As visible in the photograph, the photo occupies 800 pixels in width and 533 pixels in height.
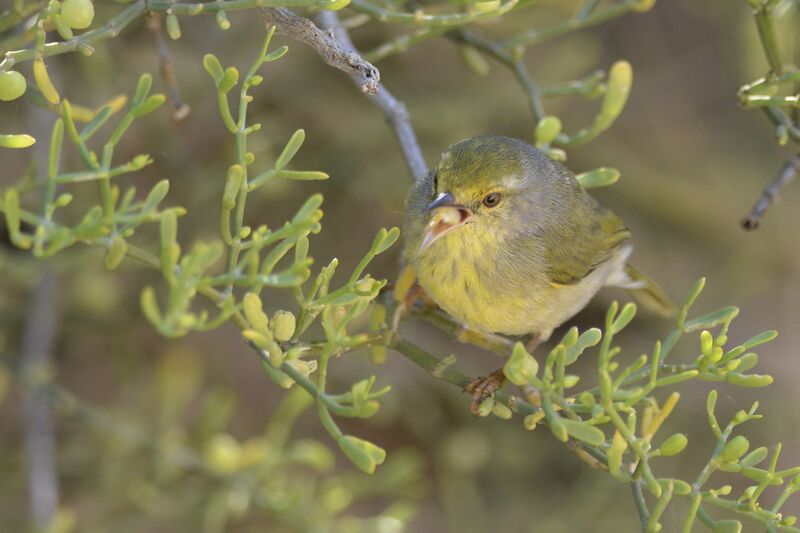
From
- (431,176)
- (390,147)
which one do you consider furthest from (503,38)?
(431,176)

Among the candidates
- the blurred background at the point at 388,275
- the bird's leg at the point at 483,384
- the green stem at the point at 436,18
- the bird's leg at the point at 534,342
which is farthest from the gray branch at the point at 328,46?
the blurred background at the point at 388,275

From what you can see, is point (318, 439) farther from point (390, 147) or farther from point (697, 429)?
point (697, 429)

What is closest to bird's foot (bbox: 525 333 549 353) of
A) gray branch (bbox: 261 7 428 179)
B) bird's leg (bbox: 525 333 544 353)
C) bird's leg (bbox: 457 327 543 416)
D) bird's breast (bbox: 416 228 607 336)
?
bird's leg (bbox: 525 333 544 353)

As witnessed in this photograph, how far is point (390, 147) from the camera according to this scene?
12.2 ft

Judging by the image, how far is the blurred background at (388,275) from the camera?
3.17m

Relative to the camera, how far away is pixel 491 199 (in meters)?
2.42

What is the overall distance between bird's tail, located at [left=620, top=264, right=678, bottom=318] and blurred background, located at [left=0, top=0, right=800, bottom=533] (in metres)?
0.59

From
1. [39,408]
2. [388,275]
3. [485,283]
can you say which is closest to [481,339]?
[485,283]

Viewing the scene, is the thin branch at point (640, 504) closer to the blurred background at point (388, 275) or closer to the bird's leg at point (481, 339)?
the bird's leg at point (481, 339)

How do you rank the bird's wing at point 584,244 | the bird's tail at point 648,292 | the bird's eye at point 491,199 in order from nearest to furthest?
the bird's eye at point 491,199
the bird's wing at point 584,244
the bird's tail at point 648,292

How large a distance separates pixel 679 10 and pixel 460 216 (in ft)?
8.40

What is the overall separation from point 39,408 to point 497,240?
1.72 m

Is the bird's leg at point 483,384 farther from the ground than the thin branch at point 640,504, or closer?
closer

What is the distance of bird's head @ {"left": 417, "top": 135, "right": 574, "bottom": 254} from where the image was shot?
2346mm
